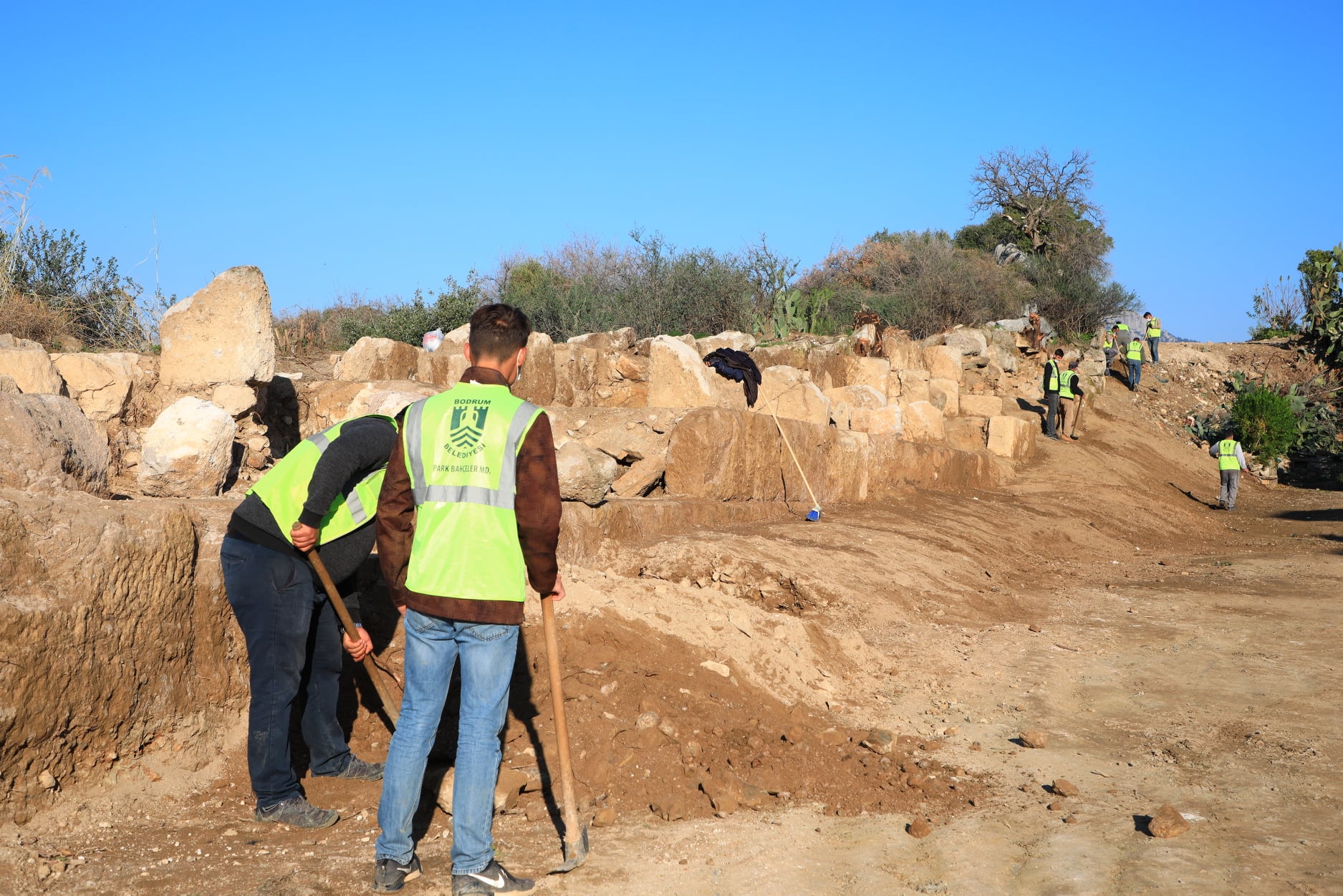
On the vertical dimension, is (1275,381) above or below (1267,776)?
above

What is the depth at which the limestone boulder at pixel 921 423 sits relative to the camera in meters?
15.1

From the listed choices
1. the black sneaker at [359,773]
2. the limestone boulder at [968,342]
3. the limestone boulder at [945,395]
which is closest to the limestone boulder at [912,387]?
the limestone boulder at [945,395]

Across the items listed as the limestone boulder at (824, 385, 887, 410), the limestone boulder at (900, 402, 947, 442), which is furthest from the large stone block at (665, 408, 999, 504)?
the limestone boulder at (824, 385, 887, 410)

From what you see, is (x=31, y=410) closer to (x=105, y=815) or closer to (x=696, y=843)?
(x=105, y=815)

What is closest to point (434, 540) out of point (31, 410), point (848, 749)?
point (848, 749)

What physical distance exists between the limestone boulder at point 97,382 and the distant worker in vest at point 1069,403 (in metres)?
16.8

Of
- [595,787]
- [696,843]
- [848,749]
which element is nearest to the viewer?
[696,843]

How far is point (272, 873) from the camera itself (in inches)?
118

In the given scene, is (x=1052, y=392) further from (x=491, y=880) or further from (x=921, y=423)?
(x=491, y=880)

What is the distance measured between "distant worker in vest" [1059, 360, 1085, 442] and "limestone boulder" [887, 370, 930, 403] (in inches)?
150

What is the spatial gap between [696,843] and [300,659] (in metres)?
1.48

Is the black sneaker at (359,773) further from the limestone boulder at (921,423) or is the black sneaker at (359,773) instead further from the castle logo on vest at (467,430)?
the limestone boulder at (921,423)

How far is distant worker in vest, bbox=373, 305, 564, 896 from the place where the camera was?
287cm

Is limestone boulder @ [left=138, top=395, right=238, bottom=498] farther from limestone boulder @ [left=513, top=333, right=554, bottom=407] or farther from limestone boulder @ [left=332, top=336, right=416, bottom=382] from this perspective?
limestone boulder @ [left=513, top=333, right=554, bottom=407]
